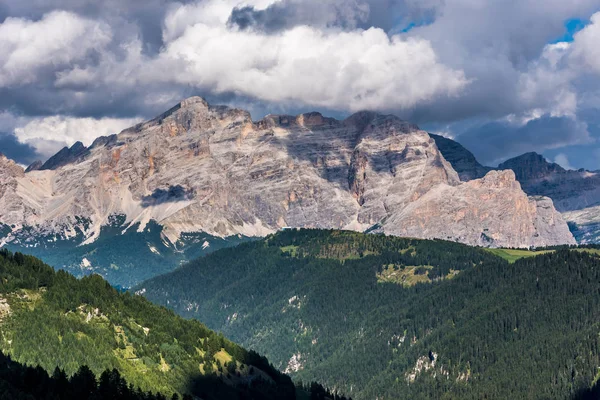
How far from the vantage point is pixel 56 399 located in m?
197

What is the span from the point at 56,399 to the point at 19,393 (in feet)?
31.1

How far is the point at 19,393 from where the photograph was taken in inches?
7436
